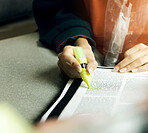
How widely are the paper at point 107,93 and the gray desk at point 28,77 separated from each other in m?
0.07

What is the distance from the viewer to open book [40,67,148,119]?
383 mm

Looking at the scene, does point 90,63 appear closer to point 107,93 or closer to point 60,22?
point 107,93

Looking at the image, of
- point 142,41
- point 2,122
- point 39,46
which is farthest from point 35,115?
point 142,41

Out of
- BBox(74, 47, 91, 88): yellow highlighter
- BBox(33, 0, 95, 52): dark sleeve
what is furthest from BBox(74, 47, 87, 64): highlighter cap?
BBox(33, 0, 95, 52): dark sleeve

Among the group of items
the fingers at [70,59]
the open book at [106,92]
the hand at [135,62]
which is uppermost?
the fingers at [70,59]

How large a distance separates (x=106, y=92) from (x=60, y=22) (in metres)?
0.32

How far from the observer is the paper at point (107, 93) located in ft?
1.25

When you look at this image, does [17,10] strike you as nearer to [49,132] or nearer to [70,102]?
[70,102]

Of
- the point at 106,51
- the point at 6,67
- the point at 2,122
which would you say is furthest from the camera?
the point at 106,51

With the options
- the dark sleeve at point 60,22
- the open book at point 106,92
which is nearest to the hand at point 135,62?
the open book at point 106,92

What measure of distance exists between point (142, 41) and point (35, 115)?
42cm

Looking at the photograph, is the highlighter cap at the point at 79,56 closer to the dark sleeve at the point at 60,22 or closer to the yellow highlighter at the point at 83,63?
the yellow highlighter at the point at 83,63

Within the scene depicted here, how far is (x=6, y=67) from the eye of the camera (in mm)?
550

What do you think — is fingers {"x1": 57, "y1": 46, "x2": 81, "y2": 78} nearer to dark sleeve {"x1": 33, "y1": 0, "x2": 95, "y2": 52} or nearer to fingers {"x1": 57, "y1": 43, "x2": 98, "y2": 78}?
fingers {"x1": 57, "y1": 43, "x2": 98, "y2": 78}
